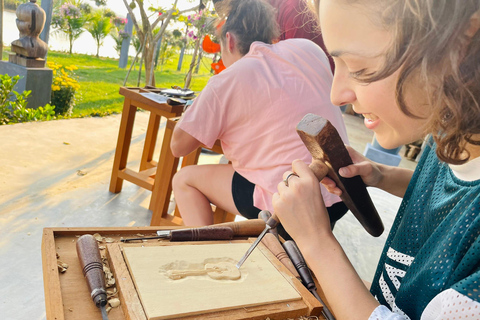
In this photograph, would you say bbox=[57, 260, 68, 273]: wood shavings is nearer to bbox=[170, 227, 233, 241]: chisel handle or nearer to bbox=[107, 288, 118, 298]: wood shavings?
bbox=[107, 288, 118, 298]: wood shavings

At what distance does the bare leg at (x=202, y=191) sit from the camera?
1797 millimetres

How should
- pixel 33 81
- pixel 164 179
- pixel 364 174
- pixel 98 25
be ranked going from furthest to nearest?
pixel 98 25, pixel 33 81, pixel 164 179, pixel 364 174

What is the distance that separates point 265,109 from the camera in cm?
160

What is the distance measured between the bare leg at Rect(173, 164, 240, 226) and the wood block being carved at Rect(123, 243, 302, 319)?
857 millimetres

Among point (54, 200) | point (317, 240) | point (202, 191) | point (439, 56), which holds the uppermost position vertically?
point (439, 56)

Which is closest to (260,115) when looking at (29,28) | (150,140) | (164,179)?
(164,179)

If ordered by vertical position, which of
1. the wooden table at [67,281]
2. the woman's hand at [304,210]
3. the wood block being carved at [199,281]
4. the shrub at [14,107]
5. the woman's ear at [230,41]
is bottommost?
the shrub at [14,107]

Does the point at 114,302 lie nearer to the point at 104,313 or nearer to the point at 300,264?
the point at 104,313

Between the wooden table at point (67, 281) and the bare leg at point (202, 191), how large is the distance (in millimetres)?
936

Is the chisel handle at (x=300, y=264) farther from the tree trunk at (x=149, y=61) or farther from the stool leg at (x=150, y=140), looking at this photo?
the tree trunk at (x=149, y=61)

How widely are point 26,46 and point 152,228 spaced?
375cm

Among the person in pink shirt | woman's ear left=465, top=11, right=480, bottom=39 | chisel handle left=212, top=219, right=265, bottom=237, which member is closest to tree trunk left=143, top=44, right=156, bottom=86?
the person in pink shirt

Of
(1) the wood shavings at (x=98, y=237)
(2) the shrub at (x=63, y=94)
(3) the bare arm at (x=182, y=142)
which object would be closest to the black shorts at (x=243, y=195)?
(3) the bare arm at (x=182, y=142)

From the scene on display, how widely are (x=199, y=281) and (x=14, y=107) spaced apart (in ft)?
12.3
